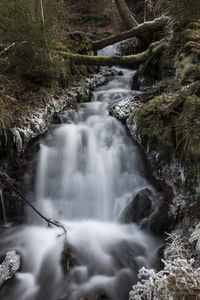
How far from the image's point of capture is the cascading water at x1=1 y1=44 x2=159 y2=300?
4.45 meters

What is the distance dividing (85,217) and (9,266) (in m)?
1.95

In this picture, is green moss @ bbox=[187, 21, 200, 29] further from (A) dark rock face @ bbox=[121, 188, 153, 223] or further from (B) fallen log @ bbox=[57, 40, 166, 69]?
(A) dark rock face @ bbox=[121, 188, 153, 223]

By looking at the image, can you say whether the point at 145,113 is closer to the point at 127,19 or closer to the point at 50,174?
the point at 50,174

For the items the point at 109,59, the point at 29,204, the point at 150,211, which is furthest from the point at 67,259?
the point at 109,59

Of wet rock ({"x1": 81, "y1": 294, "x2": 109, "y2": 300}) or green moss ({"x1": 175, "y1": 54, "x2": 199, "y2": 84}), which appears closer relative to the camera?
wet rock ({"x1": 81, "y1": 294, "x2": 109, "y2": 300})

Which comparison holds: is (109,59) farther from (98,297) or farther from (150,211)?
(98,297)

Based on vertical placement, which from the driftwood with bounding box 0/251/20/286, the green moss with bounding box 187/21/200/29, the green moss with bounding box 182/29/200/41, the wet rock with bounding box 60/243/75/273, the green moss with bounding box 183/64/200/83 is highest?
the green moss with bounding box 187/21/200/29

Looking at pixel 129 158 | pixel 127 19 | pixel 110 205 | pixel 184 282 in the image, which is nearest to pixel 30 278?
pixel 110 205

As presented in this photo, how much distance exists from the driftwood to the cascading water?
0.45 feet

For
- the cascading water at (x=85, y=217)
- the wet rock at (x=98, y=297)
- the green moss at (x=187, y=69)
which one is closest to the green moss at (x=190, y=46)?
the green moss at (x=187, y=69)

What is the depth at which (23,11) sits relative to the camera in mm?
7113

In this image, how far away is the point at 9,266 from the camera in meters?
4.55

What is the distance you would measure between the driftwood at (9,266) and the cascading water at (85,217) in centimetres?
14

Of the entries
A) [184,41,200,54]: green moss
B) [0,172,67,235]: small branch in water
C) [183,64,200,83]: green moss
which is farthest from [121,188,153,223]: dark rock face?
[184,41,200,54]: green moss
